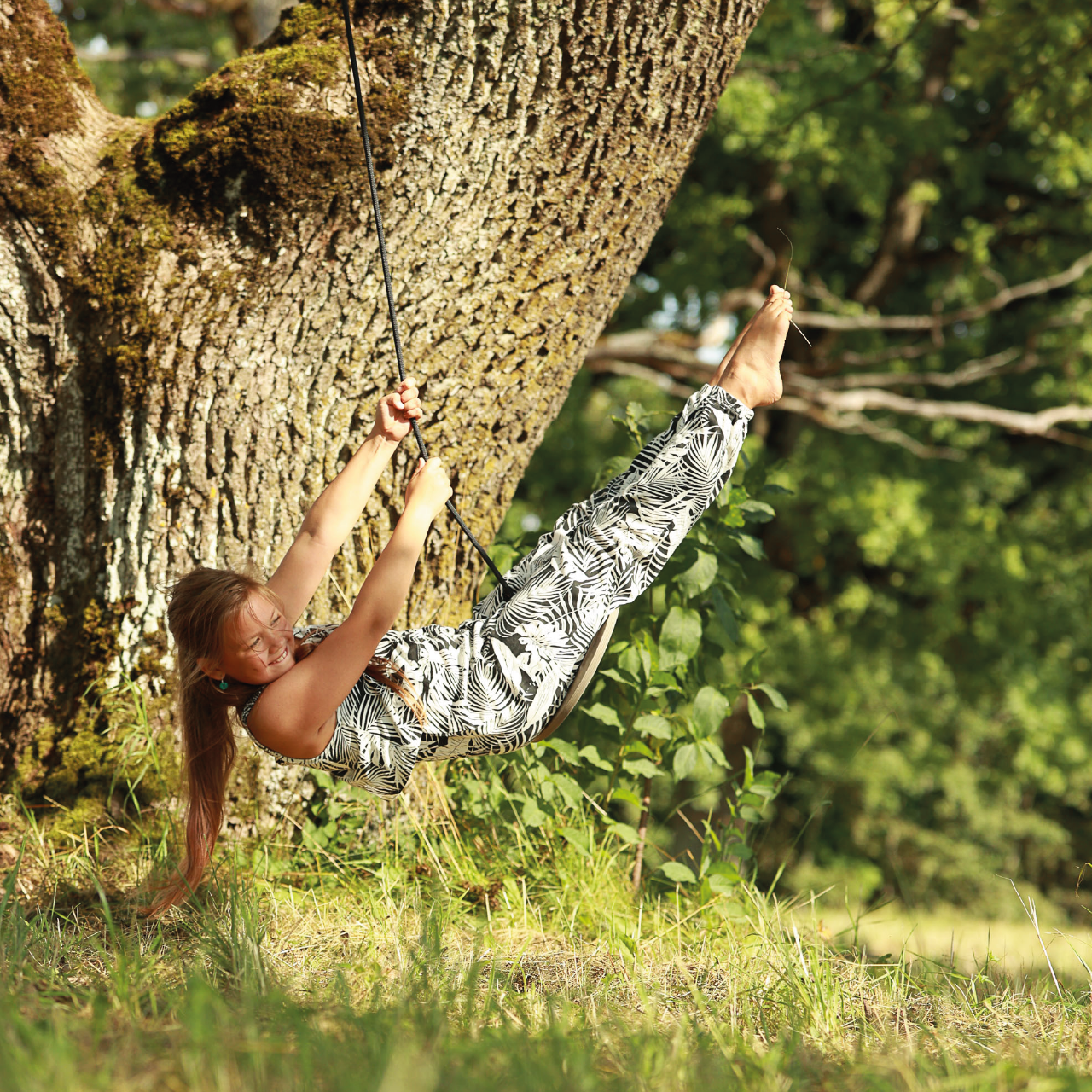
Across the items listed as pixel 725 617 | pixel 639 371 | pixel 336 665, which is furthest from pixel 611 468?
pixel 639 371

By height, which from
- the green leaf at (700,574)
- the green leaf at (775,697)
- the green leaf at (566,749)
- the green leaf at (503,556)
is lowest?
the green leaf at (566,749)

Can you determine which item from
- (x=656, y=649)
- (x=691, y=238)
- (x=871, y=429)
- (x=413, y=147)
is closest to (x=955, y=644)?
(x=871, y=429)

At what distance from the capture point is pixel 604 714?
3260mm

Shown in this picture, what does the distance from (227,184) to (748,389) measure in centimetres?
176

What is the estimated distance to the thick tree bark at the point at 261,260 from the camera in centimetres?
312

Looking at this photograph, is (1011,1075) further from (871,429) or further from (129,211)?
(871,429)

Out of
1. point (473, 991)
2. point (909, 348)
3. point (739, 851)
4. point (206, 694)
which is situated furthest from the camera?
point (909, 348)

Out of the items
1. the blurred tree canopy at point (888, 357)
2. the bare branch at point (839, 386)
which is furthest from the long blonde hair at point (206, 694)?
the blurred tree canopy at point (888, 357)

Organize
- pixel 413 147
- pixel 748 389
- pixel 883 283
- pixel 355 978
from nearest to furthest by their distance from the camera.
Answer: pixel 355 978 < pixel 748 389 < pixel 413 147 < pixel 883 283

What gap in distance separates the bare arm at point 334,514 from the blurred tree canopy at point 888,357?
18.4 ft

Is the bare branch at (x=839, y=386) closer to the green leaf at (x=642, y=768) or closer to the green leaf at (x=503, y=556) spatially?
the green leaf at (x=503, y=556)

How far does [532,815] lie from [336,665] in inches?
46.2

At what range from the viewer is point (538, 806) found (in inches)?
128

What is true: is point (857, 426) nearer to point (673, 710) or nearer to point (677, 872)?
point (673, 710)
